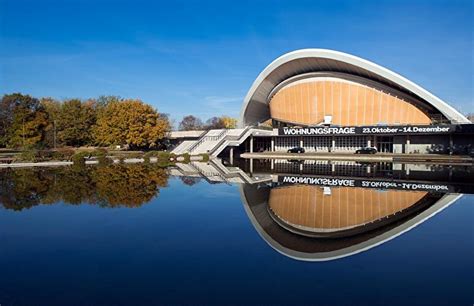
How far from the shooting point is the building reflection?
8.15 metres

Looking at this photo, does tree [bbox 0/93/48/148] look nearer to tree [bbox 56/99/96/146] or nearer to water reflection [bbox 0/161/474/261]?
tree [bbox 56/99/96/146]

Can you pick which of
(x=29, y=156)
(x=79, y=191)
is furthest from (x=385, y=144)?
(x=29, y=156)

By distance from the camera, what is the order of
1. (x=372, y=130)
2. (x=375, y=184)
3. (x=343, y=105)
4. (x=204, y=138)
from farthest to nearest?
1. (x=343, y=105)
2. (x=204, y=138)
3. (x=372, y=130)
4. (x=375, y=184)

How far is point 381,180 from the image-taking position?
64.4 feet

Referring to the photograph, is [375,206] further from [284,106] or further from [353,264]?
[284,106]

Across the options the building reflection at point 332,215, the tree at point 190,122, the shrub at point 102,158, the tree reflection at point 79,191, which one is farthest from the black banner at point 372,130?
the tree at point 190,122

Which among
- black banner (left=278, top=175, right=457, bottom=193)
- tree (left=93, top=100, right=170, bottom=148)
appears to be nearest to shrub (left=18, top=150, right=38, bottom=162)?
tree (left=93, top=100, right=170, bottom=148)

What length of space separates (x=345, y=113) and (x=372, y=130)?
7.05 m

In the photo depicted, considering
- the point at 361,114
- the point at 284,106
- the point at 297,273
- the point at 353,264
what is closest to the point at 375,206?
the point at 353,264

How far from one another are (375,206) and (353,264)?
6.06 metres

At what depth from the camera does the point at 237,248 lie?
7770mm

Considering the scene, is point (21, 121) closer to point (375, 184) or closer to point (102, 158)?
point (102, 158)

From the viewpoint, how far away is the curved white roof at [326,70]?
4031cm

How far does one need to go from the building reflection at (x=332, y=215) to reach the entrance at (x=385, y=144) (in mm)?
28485
